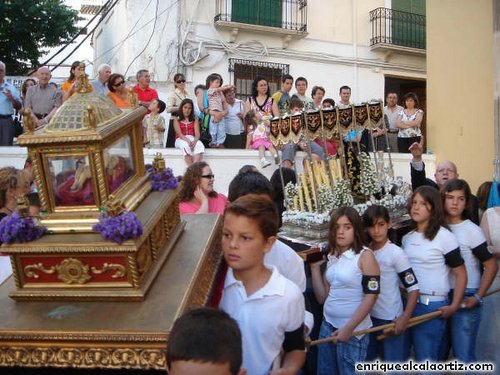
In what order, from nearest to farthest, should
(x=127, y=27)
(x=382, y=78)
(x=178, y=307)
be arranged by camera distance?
1. (x=178, y=307)
2. (x=127, y=27)
3. (x=382, y=78)

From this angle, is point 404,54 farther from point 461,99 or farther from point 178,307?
point 178,307

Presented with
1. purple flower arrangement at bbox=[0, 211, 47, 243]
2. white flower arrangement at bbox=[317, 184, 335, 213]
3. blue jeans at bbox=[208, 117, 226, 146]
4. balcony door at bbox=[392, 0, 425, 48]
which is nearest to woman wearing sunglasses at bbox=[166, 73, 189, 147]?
blue jeans at bbox=[208, 117, 226, 146]

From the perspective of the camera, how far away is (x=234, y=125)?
29.9ft

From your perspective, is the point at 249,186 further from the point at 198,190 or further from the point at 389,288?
the point at 389,288

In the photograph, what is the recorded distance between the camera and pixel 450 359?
4215 mm

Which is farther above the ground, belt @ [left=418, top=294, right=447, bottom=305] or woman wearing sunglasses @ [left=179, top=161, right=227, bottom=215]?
woman wearing sunglasses @ [left=179, top=161, right=227, bottom=215]

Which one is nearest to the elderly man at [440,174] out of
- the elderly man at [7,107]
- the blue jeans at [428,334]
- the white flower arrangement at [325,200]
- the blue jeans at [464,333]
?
the blue jeans at [464,333]

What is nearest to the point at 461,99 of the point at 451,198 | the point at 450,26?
the point at 450,26

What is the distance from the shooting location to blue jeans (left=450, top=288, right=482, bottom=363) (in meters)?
4.07

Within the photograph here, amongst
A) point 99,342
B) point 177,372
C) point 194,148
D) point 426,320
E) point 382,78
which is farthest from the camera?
point 382,78

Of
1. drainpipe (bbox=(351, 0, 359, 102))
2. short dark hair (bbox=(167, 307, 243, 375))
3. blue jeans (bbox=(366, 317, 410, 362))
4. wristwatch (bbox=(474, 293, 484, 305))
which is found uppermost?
drainpipe (bbox=(351, 0, 359, 102))

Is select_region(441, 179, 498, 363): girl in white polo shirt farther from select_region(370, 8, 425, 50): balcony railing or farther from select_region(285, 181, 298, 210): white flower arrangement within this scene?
select_region(370, 8, 425, 50): balcony railing

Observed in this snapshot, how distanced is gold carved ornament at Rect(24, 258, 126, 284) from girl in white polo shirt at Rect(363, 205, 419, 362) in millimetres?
→ 2168

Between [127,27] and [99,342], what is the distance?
11544 millimetres
